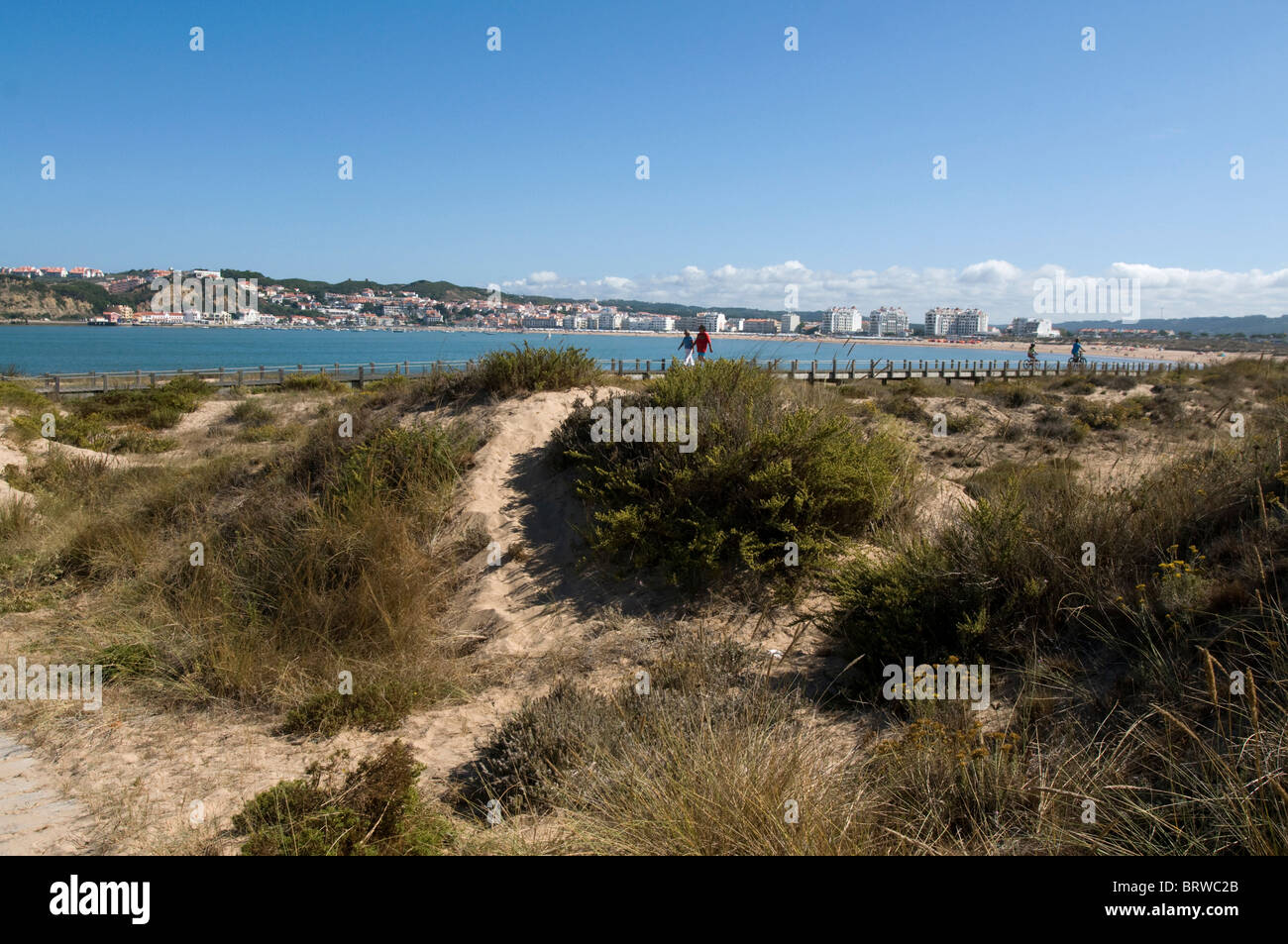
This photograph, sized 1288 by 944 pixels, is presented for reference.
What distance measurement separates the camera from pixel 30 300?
599 feet

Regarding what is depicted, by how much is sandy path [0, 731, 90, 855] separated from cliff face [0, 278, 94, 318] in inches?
8998

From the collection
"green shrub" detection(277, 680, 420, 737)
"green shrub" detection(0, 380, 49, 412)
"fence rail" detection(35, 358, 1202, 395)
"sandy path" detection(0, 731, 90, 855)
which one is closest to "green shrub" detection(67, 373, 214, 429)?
"green shrub" detection(0, 380, 49, 412)

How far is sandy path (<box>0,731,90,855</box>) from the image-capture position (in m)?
3.99

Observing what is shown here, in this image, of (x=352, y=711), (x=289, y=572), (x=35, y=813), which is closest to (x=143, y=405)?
(x=289, y=572)

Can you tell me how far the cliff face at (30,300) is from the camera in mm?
180500

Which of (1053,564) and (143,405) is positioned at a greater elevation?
(143,405)

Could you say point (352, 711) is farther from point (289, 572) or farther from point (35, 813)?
point (289, 572)

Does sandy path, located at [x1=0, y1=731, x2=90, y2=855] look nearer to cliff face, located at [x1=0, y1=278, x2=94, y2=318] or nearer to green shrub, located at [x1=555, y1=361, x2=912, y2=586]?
green shrub, located at [x1=555, y1=361, x2=912, y2=586]

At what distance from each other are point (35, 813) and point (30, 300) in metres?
233

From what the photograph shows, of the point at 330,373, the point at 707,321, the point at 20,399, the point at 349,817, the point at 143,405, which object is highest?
the point at 707,321

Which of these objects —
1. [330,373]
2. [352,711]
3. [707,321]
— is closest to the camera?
[352,711]

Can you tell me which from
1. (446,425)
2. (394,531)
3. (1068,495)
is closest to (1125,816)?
(1068,495)
